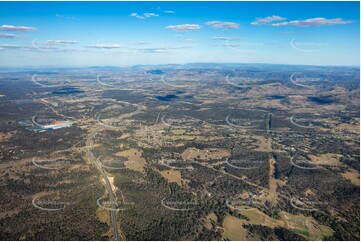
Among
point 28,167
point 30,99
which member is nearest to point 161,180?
point 28,167

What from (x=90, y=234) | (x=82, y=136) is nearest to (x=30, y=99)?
(x=82, y=136)

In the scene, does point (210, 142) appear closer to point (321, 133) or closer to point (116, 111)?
point (321, 133)

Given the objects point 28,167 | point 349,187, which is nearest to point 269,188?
point 349,187

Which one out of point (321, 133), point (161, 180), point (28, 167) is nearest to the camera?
point (161, 180)

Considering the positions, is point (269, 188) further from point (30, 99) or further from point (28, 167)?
point (30, 99)

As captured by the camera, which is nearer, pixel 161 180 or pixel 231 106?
pixel 161 180

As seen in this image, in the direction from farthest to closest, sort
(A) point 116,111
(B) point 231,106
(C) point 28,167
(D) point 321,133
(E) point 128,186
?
(B) point 231,106 < (A) point 116,111 < (D) point 321,133 < (C) point 28,167 < (E) point 128,186

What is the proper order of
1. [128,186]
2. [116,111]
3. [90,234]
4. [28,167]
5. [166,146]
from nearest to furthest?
[90,234] → [128,186] → [28,167] → [166,146] → [116,111]

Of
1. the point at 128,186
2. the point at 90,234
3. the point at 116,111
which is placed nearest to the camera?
the point at 90,234

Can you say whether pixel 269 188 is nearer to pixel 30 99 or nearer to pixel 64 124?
pixel 64 124

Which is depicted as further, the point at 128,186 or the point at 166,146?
the point at 166,146
